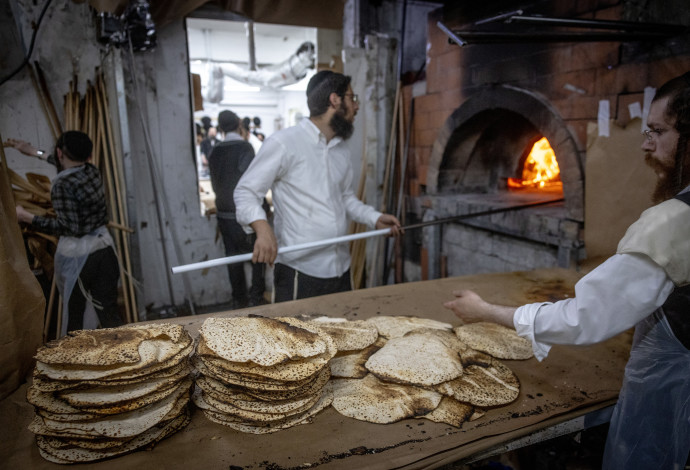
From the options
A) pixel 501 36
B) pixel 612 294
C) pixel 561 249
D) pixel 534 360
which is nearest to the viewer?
pixel 612 294

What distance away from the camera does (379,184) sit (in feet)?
17.4

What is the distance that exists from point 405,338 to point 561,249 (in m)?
1.93

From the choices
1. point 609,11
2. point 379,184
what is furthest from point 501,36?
point 379,184

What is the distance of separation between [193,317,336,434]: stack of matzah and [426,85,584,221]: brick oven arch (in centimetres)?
246

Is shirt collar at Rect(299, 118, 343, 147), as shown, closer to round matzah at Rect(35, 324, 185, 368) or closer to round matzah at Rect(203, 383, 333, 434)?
round matzah at Rect(35, 324, 185, 368)

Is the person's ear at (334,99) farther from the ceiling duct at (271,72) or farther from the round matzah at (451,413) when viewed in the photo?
the ceiling duct at (271,72)

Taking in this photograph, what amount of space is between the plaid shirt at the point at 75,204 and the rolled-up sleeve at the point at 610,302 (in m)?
3.11

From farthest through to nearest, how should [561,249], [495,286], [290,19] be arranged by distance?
[290,19], [561,249], [495,286]

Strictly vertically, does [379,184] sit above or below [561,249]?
above

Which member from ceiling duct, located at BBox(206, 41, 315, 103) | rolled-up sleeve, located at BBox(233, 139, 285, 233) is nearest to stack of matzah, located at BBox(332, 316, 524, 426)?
rolled-up sleeve, located at BBox(233, 139, 285, 233)

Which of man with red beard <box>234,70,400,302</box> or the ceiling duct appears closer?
man with red beard <box>234,70,400,302</box>

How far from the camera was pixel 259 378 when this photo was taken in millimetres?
1310

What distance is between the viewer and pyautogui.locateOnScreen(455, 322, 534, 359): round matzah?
1854mm

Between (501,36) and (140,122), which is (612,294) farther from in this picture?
(140,122)
